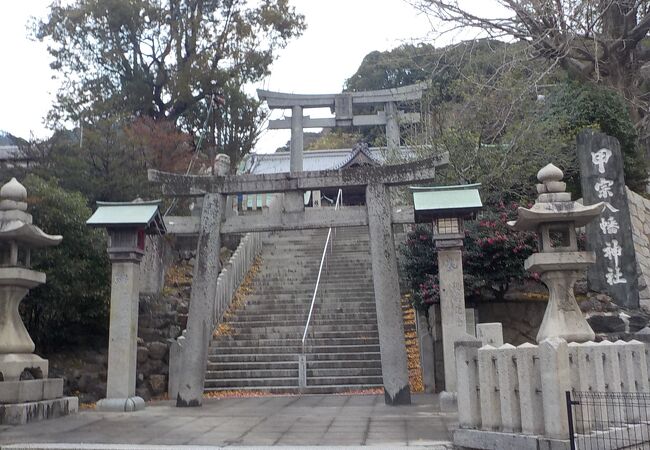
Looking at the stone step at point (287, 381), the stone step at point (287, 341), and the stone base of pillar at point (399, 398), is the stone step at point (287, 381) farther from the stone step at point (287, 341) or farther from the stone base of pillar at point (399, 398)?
the stone base of pillar at point (399, 398)

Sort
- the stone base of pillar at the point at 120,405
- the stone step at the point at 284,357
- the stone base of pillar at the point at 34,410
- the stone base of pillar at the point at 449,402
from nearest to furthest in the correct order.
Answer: the stone base of pillar at the point at 34,410, the stone base of pillar at the point at 449,402, the stone base of pillar at the point at 120,405, the stone step at the point at 284,357

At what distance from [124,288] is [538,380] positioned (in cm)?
776

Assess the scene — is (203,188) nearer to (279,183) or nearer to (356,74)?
(279,183)

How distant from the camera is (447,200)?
1078 cm

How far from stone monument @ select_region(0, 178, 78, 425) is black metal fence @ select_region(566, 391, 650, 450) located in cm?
763

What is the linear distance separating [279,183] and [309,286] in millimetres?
6386

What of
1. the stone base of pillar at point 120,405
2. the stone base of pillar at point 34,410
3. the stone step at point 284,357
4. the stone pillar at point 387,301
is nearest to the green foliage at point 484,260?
the stone step at point 284,357

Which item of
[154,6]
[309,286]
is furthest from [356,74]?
[309,286]

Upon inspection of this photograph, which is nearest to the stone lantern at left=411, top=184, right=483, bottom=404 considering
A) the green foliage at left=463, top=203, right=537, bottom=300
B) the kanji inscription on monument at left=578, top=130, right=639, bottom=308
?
the green foliage at left=463, top=203, right=537, bottom=300

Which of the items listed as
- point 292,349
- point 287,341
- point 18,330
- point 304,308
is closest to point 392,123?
point 304,308

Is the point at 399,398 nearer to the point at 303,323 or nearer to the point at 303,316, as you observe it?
the point at 303,323

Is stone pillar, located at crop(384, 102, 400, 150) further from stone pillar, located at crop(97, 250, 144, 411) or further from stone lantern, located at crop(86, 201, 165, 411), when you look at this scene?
stone pillar, located at crop(97, 250, 144, 411)

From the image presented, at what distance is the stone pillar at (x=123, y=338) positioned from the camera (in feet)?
33.8

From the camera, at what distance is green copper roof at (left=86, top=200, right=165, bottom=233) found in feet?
36.0
